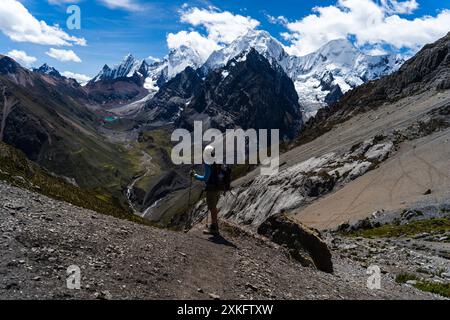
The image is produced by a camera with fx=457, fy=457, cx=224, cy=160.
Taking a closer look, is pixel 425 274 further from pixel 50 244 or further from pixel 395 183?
pixel 395 183

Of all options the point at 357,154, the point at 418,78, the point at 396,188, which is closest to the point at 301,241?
the point at 396,188

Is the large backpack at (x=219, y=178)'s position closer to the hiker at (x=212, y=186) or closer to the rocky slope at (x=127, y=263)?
the hiker at (x=212, y=186)

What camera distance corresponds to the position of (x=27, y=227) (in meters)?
16.4

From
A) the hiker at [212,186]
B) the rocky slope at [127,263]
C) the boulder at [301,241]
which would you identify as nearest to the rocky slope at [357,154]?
the boulder at [301,241]

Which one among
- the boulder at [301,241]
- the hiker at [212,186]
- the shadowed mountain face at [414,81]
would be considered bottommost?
the boulder at [301,241]

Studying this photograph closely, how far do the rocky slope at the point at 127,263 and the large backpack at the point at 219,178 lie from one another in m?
2.66

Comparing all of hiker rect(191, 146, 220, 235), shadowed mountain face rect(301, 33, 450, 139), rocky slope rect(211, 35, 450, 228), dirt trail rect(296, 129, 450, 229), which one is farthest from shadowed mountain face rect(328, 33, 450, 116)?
hiker rect(191, 146, 220, 235)

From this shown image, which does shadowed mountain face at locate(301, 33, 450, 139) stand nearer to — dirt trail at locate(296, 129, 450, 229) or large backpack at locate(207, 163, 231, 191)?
dirt trail at locate(296, 129, 450, 229)

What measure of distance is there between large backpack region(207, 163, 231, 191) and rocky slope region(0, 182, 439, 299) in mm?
2662

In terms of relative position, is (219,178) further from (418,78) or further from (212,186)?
(418,78)

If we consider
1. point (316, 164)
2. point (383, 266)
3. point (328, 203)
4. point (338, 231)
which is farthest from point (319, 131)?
point (383, 266)

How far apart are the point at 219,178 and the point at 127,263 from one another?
825cm

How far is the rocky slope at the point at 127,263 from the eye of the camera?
13.4m

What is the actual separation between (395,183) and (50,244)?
2897 inches
